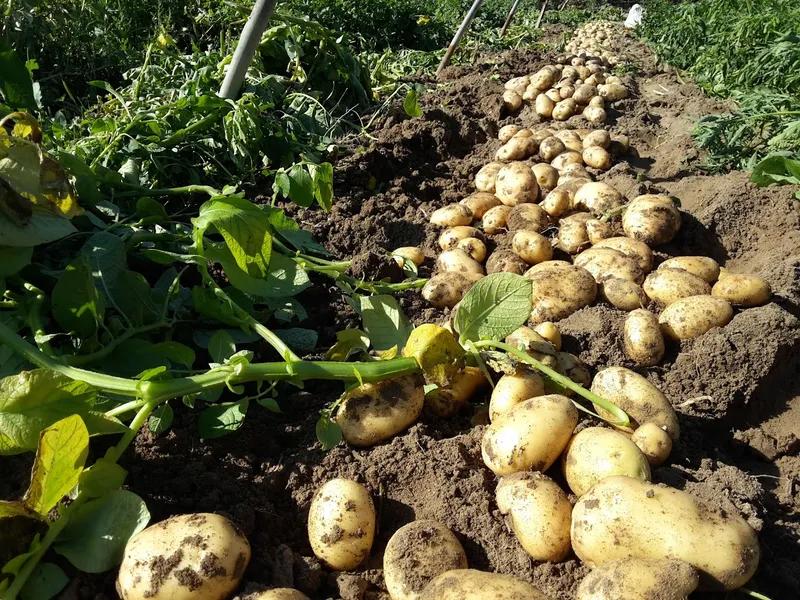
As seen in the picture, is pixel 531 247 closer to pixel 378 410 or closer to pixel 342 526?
pixel 378 410

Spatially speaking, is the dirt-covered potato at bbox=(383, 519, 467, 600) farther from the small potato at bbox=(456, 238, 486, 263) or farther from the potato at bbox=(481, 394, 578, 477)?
the small potato at bbox=(456, 238, 486, 263)

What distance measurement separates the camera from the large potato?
1.67m

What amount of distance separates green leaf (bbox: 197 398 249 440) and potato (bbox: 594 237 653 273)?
170 centimetres

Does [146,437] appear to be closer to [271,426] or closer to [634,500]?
[271,426]

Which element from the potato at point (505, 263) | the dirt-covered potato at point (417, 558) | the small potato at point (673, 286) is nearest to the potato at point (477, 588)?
the dirt-covered potato at point (417, 558)

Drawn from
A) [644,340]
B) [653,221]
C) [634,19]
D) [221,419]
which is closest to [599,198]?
[653,221]

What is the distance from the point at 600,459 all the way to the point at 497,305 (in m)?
0.51

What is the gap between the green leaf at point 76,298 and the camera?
1652mm

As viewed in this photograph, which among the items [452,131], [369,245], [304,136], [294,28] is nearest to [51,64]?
[294,28]

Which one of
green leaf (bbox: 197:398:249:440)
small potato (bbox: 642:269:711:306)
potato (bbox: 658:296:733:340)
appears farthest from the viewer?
small potato (bbox: 642:269:711:306)

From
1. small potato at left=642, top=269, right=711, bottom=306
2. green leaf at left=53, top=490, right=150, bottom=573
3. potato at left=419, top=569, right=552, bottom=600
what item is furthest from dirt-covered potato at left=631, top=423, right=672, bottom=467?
green leaf at left=53, top=490, right=150, bottom=573

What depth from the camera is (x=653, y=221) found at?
2.59 meters

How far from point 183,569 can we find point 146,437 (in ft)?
1.66

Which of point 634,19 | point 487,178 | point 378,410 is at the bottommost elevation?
point 378,410
